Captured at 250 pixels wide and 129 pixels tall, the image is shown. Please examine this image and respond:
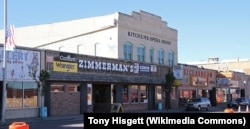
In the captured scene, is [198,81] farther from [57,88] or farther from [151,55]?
[57,88]

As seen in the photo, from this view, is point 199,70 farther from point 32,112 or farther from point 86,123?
point 86,123

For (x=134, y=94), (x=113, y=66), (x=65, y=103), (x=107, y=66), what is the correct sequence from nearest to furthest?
(x=65, y=103), (x=107, y=66), (x=113, y=66), (x=134, y=94)

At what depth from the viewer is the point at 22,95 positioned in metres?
32.0

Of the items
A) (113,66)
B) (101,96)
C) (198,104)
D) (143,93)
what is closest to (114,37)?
(113,66)

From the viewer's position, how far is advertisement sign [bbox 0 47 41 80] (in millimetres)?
30597

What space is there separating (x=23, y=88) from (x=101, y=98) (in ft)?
36.0

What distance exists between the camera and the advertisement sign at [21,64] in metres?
30.6

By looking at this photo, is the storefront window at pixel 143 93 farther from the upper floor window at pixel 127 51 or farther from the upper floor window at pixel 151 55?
the upper floor window at pixel 151 55

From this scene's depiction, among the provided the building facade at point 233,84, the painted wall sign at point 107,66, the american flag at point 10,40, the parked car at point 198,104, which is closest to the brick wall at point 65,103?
the painted wall sign at point 107,66

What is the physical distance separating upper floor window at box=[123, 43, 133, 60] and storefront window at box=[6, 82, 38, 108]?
601 inches

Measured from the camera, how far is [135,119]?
5.72 m

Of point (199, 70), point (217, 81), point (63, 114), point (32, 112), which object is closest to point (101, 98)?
point (63, 114)

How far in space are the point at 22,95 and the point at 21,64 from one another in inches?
90.6

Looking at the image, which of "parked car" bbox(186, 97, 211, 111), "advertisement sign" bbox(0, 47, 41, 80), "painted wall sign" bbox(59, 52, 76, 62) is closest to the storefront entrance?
"painted wall sign" bbox(59, 52, 76, 62)
